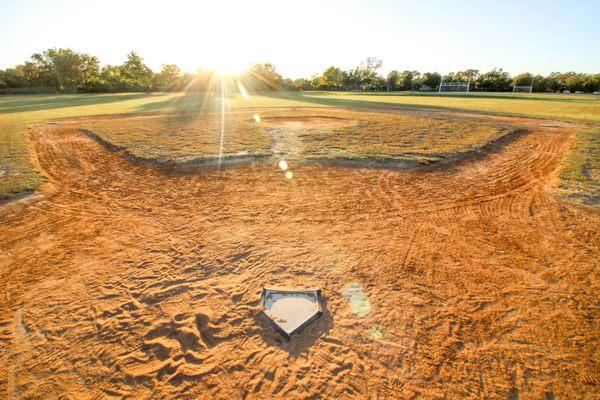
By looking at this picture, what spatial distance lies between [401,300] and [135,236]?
513 cm

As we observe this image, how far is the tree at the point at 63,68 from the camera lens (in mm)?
61875

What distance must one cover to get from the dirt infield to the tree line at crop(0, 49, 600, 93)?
7283 cm

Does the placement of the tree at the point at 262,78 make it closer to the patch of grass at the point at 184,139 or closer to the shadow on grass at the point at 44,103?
the shadow on grass at the point at 44,103

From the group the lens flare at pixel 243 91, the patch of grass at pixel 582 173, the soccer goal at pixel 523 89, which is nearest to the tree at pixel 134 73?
the lens flare at pixel 243 91

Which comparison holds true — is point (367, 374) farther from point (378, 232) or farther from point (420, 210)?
point (420, 210)

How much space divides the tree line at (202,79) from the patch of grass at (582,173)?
2866 inches

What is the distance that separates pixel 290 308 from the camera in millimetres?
4012

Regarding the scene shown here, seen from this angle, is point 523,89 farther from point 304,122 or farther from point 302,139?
point 302,139

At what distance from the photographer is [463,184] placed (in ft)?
26.9

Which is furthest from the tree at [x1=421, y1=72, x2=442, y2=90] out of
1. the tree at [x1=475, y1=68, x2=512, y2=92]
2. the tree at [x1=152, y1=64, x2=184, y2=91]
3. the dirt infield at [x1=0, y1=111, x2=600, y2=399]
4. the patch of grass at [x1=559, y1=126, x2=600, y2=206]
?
the dirt infield at [x1=0, y1=111, x2=600, y2=399]

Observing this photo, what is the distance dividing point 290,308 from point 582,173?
390 inches

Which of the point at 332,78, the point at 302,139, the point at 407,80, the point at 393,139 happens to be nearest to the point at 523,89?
the point at 407,80

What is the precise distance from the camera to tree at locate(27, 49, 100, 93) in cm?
6188

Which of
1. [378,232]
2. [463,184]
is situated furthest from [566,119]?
[378,232]
